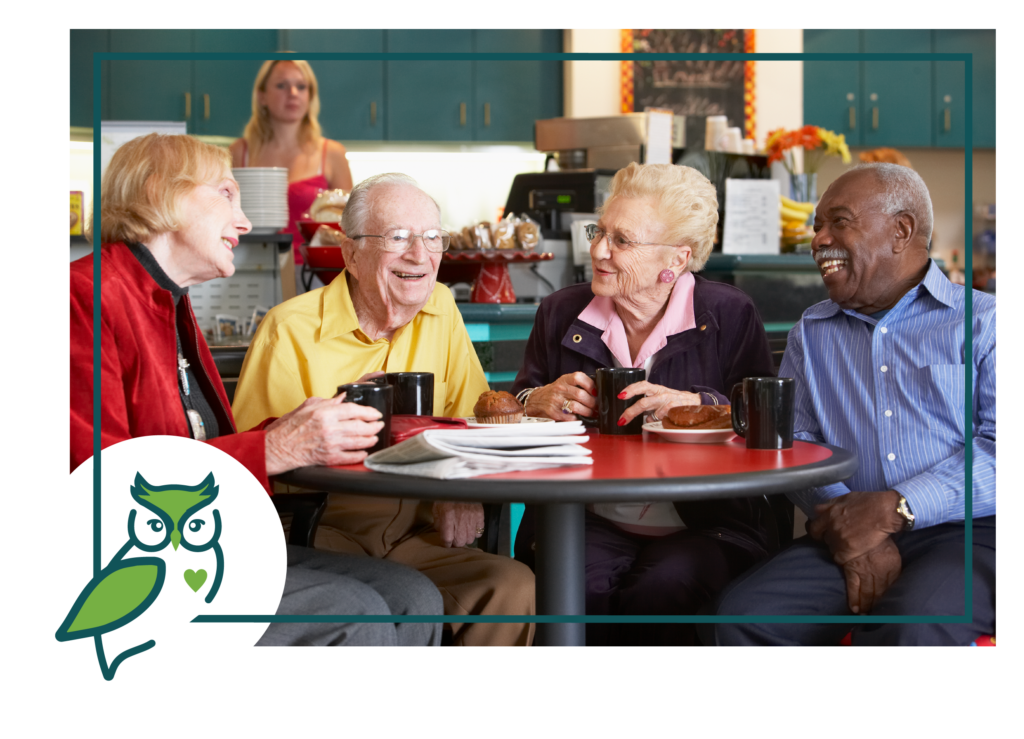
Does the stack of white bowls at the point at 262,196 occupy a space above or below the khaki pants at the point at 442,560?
above

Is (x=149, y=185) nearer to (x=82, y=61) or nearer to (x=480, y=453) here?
(x=82, y=61)

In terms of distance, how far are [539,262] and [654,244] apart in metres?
1.05

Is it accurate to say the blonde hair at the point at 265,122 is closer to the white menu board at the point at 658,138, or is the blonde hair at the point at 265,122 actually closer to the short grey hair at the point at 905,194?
the white menu board at the point at 658,138

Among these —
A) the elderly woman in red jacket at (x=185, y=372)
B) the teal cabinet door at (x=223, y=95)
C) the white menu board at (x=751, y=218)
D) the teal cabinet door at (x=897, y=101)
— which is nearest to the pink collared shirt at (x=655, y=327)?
the elderly woman in red jacket at (x=185, y=372)

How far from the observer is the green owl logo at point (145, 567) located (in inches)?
50.1

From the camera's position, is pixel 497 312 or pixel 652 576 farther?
pixel 497 312

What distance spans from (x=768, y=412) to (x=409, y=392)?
1.86 ft

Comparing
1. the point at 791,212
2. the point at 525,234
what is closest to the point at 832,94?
the point at 791,212

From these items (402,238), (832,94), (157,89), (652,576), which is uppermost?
(832,94)

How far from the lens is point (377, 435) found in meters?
1.33

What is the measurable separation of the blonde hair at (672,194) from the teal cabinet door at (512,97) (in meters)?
3.87

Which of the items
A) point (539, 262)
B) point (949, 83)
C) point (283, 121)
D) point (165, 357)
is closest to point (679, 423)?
point (165, 357)

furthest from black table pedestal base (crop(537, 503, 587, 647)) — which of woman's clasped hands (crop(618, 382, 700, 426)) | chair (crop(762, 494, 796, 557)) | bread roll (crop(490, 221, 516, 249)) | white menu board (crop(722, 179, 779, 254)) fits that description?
white menu board (crop(722, 179, 779, 254))

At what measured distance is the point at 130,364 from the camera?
1.40 meters
